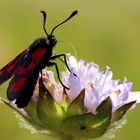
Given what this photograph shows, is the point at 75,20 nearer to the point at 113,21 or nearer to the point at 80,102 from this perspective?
the point at 113,21

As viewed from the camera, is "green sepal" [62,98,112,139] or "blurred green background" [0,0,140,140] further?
"blurred green background" [0,0,140,140]

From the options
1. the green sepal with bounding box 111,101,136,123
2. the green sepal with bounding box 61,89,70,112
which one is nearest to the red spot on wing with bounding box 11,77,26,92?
the green sepal with bounding box 61,89,70,112

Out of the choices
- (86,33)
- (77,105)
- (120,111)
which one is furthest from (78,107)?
(86,33)

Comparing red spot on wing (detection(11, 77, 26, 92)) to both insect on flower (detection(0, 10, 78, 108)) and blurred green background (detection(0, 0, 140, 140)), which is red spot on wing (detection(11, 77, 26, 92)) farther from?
blurred green background (detection(0, 0, 140, 140))

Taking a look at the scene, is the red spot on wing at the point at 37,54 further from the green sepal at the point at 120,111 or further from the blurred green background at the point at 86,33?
the blurred green background at the point at 86,33

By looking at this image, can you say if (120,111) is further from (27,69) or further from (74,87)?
(27,69)

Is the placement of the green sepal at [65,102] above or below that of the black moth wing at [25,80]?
below

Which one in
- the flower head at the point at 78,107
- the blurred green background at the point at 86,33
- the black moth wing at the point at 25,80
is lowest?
the blurred green background at the point at 86,33

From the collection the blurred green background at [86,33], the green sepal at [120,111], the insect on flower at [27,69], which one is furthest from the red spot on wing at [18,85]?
the blurred green background at [86,33]
